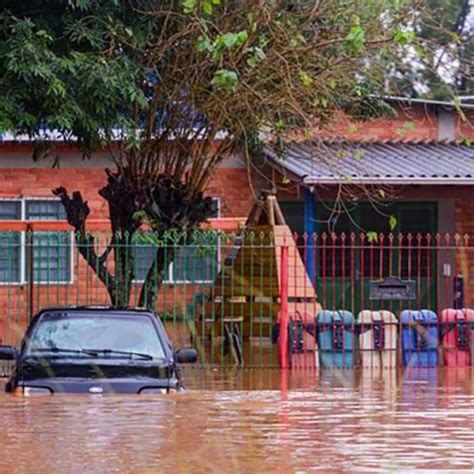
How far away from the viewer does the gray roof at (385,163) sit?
2194 cm

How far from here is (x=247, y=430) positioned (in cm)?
1219

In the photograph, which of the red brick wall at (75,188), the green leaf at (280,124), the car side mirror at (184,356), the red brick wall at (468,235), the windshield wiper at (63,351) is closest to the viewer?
the windshield wiper at (63,351)

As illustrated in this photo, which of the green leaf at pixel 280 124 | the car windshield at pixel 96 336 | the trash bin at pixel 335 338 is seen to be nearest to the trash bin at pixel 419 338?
the trash bin at pixel 335 338

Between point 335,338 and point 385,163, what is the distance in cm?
585

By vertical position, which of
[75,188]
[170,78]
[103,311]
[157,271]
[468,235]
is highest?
[170,78]

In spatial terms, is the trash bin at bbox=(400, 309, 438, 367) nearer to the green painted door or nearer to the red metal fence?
the red metal fence

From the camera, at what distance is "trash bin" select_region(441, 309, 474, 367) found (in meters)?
18.8

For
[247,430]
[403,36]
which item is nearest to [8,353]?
[247,430]

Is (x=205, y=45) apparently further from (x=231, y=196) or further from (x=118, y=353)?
(x=231, y=196)

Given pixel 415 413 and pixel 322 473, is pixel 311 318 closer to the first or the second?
pixel 415 413

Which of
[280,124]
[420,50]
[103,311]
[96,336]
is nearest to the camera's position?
[96,336]

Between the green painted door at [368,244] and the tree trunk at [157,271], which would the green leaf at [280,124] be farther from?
the green painted door at [368,244]

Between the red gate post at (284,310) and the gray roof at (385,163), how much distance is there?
2.52 metres

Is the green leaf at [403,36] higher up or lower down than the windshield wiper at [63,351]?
higher up
